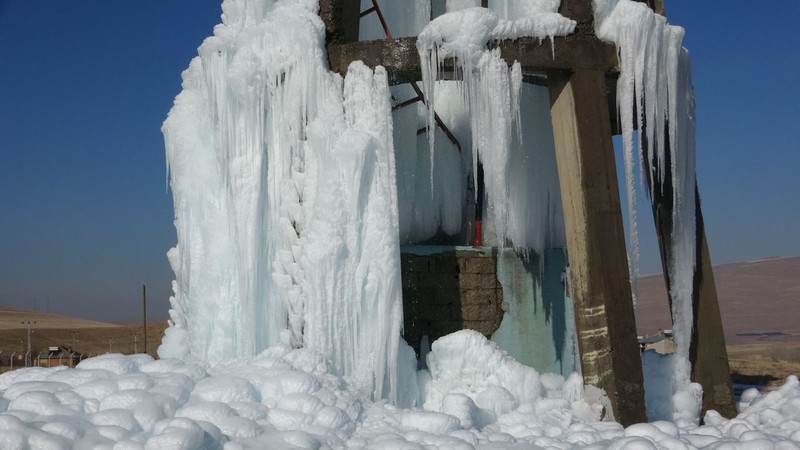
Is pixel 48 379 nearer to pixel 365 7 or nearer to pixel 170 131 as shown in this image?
pixel 170 131

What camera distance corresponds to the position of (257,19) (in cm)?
639

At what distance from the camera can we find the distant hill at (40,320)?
2719cm

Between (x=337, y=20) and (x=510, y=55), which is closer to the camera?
(x=510, y=55)

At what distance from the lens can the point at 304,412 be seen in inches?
182

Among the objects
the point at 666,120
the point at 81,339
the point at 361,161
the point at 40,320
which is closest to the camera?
the point at 361,161

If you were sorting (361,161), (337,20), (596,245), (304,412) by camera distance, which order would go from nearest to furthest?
(304,412)
(361,161)
(596,245)
(337,20)

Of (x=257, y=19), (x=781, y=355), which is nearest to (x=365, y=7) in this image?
(x=257, y=19)

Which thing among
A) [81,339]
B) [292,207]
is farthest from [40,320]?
[292,207]

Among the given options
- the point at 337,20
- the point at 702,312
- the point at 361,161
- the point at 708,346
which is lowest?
the point at 708,346

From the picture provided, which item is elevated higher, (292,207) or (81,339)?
(292,207)

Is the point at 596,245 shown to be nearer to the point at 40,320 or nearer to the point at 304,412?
the point at 304,412

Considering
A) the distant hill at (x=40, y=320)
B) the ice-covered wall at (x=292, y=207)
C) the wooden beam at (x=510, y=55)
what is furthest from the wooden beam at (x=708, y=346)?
the distant hill at (x=40, y=320)

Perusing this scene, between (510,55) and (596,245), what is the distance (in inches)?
68.3

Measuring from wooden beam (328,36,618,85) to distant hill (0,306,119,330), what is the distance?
2400 cm
